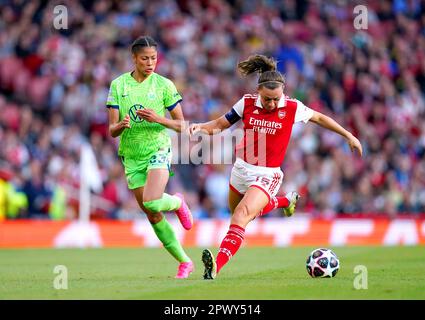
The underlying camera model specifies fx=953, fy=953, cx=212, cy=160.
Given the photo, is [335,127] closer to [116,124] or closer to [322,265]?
[322,265]

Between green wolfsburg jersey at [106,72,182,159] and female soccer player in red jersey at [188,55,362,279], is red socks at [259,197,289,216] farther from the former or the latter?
green wolfsburg jersey at [106,72,182,159]

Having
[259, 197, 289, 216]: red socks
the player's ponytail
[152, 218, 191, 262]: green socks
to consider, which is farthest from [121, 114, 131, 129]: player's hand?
[259, 197, 289, 216]: red socks

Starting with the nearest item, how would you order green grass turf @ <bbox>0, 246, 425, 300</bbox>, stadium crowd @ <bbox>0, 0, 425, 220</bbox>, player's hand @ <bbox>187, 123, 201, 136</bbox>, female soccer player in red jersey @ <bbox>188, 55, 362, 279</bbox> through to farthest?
1. green grass turf @ <bbox>0, 246, 425, 300</bbox>
2. player's hand @ <bbox>187, 123, 201, 136</bbox>
3. female soccer player in red jersey @ <bbox>188, 55, 362, 279</bbox>
4. stadium crowd @ <bbox>0, 0, 425, 220</bbox>

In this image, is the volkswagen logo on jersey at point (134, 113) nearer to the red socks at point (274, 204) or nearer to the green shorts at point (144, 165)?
the green shorts at point (144, 165)

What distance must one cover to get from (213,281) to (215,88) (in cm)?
1429

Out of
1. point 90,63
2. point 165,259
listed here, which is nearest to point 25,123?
point 90,63

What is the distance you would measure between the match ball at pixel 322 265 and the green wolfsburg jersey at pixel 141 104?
217 cm

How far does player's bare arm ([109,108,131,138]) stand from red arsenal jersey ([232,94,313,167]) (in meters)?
1.34

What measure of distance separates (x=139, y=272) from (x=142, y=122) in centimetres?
216

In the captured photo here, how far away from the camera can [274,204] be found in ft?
36.0

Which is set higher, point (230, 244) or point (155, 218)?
point (155, 218)

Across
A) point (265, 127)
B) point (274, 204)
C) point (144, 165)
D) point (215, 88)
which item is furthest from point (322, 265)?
point (215, 88)

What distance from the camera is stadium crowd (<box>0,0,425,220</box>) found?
2169 centimetres

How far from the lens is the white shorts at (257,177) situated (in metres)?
10.7
